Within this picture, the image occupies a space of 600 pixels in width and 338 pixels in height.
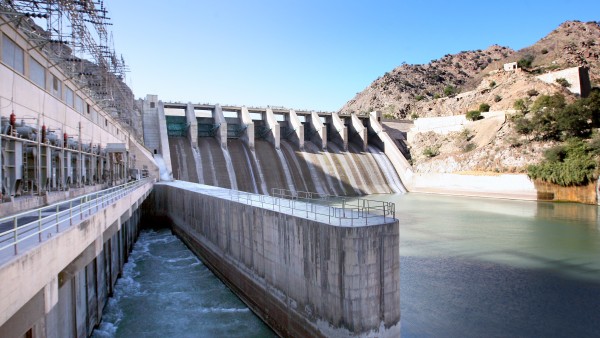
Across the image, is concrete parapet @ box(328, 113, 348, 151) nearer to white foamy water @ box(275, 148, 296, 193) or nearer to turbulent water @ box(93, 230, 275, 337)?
white foamy water @ box(275, 148, 296, 193)

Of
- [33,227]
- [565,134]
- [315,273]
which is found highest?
[565,134]

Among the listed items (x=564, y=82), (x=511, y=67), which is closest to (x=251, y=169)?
(x=564, y=82)

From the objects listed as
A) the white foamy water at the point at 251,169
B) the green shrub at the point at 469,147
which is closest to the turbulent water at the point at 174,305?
the white foamy water at the point at 251,169

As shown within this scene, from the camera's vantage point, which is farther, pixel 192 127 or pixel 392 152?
pixel 392 152

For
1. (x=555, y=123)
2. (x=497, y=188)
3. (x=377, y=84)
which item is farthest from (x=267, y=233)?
(x=377, y=84)

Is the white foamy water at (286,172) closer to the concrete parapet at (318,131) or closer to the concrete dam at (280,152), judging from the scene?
the concrete dam at (280,152)

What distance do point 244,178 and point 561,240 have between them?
85.5 ft

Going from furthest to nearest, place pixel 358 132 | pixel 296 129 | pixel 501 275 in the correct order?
pixel 358 132 < pixel 296 129 < pixel 501 275

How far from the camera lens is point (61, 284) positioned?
7398 mm

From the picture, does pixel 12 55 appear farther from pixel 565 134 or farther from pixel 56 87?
pixel 565 134

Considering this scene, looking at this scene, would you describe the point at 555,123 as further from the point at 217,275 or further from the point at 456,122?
the point at 217,275

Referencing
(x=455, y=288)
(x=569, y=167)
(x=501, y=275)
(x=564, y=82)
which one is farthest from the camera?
(x=564, y=82)

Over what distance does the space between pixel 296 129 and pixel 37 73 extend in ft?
111

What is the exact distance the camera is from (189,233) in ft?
73.6
